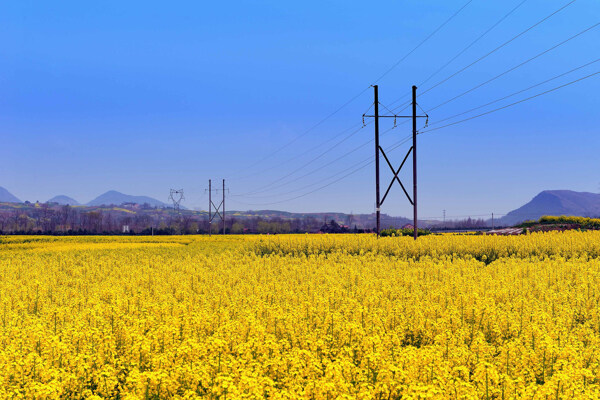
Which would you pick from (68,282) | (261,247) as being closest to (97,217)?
(261,247)

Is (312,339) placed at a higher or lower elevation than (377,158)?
lower

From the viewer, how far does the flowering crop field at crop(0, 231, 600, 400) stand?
6.64 meters

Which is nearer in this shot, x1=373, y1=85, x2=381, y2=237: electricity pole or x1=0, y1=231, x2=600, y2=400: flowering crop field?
x1=0, y1=231, x2=600, y2=400: flowering crop field

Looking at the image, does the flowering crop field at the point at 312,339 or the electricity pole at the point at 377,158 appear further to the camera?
the electricity pole at the point at 377,158

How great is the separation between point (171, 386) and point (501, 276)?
1214 cm

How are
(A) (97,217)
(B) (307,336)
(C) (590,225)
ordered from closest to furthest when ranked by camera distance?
(B) (307,336), (C) (590,225), (A) (97,217)

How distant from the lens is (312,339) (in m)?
8.72

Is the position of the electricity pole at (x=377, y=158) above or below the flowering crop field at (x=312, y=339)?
above

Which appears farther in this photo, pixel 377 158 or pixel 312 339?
pixel 377 158

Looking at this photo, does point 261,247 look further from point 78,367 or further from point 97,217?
point 97,217

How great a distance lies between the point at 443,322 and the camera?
10.1m

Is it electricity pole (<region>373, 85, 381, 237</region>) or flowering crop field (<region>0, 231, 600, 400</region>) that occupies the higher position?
electricity pole (<region>373, 85, 381, 237</region>)

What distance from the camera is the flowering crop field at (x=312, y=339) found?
262 inches

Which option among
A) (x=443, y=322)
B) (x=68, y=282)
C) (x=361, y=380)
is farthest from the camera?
(x=68, y=282)
